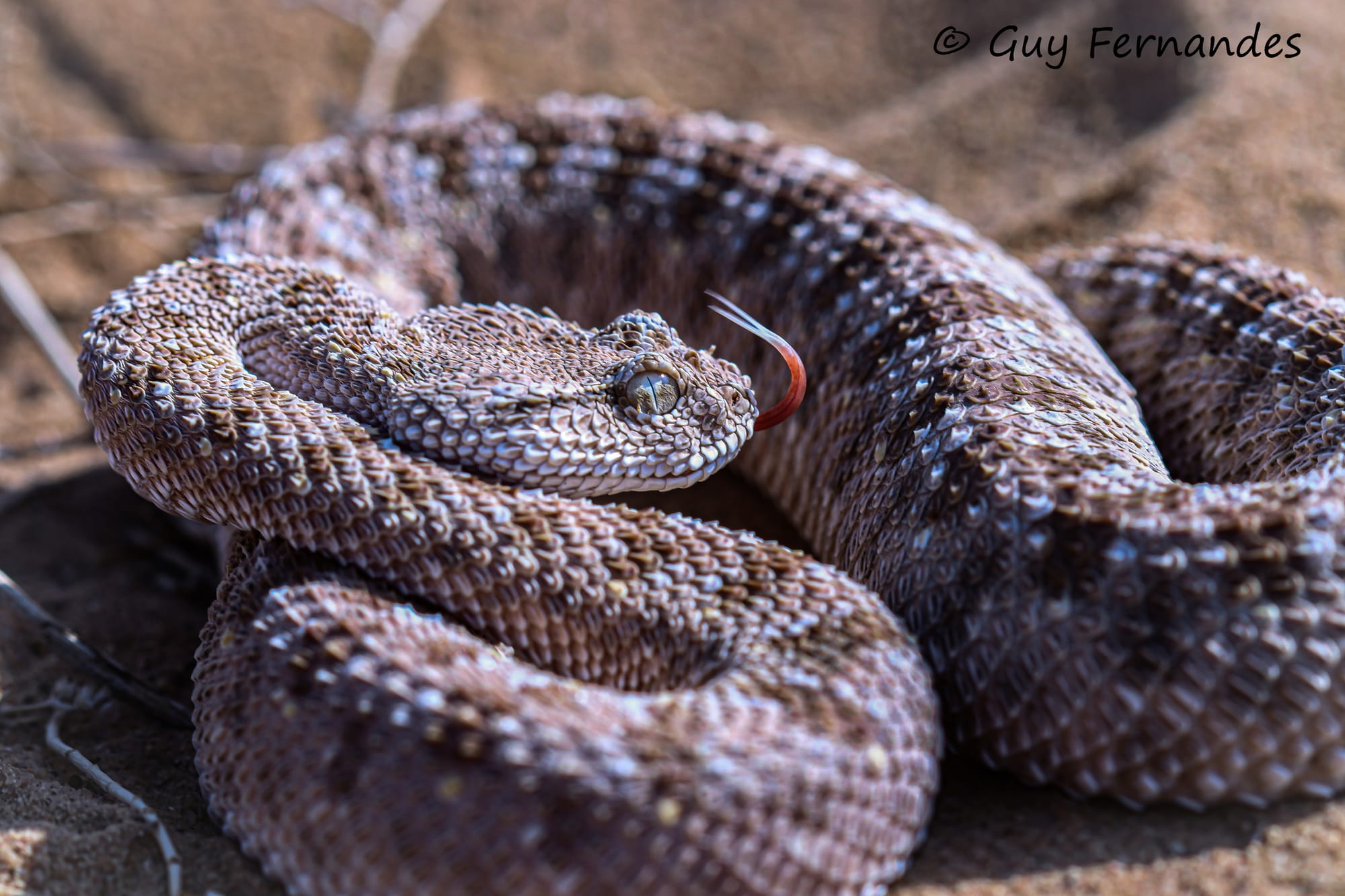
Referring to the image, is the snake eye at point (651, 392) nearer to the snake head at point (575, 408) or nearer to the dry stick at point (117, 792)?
the snake head at point (575, 408)

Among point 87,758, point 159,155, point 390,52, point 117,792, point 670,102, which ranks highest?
point 670,102

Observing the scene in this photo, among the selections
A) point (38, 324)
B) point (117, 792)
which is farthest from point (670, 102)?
point (117, 792)

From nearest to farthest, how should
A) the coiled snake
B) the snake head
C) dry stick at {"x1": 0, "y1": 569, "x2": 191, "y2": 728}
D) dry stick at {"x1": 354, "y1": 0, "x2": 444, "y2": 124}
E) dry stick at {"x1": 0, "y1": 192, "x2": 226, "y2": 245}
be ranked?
the coiled snake
the snake head
dry stick at {"x1": 0, "y1": 569, "x2": 191, "y2": 728}
dry stick at {"x1": 0, "y1": 192, "x2": 226, "y2": 245}
dry stick at {"x1": 354, "y1": 0, "x2": 444, "y2": 124}

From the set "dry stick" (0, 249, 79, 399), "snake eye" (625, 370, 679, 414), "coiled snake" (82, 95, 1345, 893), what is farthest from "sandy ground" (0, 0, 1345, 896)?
"snake eye" (625, 370, 679, 414)

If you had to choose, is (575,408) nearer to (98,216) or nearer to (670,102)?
(98,216)

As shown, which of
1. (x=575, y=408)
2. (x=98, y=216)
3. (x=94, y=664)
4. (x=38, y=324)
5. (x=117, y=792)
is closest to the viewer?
(x=117, y=792)

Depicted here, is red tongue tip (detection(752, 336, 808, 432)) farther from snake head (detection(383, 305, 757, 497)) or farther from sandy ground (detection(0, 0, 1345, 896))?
sandy ground (detection(0, 0, 1345, 896))

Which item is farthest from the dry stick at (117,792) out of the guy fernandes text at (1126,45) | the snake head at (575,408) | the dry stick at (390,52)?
the guy fernandes text at (1126,45)
